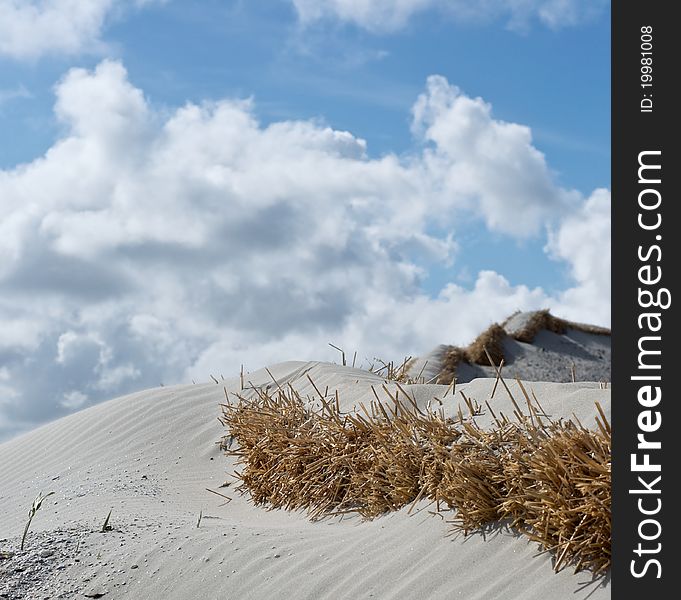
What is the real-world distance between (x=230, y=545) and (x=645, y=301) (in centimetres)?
232

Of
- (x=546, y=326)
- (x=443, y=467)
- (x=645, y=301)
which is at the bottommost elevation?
(x=443, y=467)

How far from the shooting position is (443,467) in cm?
404

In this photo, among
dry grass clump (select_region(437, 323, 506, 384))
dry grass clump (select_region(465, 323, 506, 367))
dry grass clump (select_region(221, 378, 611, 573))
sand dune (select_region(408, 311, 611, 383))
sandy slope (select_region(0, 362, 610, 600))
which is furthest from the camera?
dry grass clump (select_region(465, 323, 506, 367))

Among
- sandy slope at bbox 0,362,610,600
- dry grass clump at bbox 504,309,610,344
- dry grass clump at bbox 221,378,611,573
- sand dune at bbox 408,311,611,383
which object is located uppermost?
dry grass clump at bbox 504,309,610,344

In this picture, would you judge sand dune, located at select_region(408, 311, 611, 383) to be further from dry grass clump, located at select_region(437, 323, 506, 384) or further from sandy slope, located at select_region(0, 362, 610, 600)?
sandy slope, located at select_region(0, 362, 610, 600)

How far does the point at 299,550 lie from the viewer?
407 centimetres

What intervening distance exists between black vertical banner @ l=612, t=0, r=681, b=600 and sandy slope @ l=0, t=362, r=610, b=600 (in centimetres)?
25

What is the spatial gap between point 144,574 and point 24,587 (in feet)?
2.01

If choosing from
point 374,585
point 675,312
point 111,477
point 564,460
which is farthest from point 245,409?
point 675,312

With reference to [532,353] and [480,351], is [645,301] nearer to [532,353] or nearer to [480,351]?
[480,351]

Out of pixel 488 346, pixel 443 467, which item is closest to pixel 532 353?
pixel 488 346

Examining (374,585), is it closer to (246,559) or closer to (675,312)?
(246,559)

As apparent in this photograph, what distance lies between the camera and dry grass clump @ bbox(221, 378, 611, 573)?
330cm

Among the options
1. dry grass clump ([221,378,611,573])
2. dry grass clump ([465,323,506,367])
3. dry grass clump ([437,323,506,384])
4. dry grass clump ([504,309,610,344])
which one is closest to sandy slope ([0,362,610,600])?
dry grass clump ([221,378,611,573])
